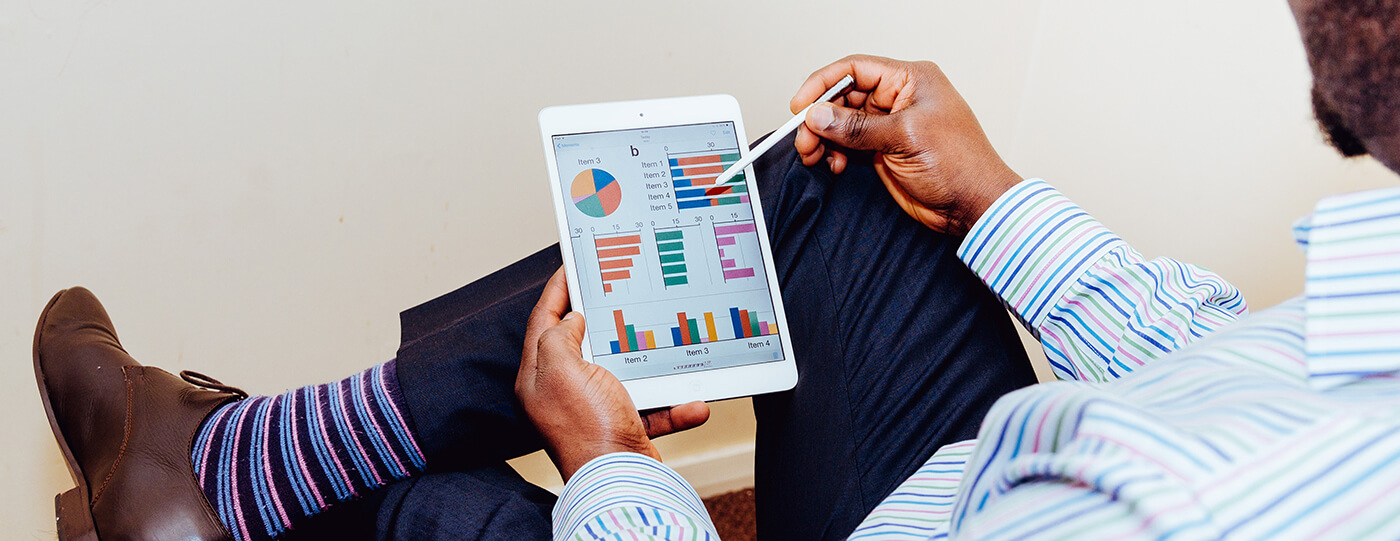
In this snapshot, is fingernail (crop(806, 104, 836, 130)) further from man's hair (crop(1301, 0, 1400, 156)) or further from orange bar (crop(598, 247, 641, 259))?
man's hair (crop(1301, 0, 1400, 156))

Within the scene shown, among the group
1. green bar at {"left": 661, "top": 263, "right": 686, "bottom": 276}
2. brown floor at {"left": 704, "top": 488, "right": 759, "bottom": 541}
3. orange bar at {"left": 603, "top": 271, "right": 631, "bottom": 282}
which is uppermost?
orange bar at {"left": 603, "top": 271, "right": 631, "bottom": 282}

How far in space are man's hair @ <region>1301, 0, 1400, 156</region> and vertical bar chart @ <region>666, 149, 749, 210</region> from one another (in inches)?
16.2

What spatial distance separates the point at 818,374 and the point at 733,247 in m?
0.13

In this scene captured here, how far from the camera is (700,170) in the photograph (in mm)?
721

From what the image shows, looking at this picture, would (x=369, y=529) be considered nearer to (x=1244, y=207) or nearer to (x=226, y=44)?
(x=226, y=44)

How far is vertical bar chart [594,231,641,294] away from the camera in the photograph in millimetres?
687

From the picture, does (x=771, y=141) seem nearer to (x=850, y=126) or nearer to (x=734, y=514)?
(x=850, y=126)

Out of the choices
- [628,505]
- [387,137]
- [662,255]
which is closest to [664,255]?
[662,255]

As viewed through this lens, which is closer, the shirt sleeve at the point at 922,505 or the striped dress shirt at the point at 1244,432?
the striped dress shirt at the point at 1244,432

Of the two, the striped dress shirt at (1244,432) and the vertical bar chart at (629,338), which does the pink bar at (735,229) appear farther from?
the striped dress shirt at (1244,432)

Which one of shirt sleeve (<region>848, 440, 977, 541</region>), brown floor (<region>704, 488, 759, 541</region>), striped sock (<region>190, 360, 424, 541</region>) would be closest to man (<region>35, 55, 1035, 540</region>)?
striped sock (<region>190, 360, 424, 541</region>)

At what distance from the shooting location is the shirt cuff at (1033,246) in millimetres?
618

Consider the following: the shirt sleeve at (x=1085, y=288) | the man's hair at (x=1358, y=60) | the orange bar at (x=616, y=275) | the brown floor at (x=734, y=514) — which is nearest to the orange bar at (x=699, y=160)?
the orange bar at (x=616, y=275)

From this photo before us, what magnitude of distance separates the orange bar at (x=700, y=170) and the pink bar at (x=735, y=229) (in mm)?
50
